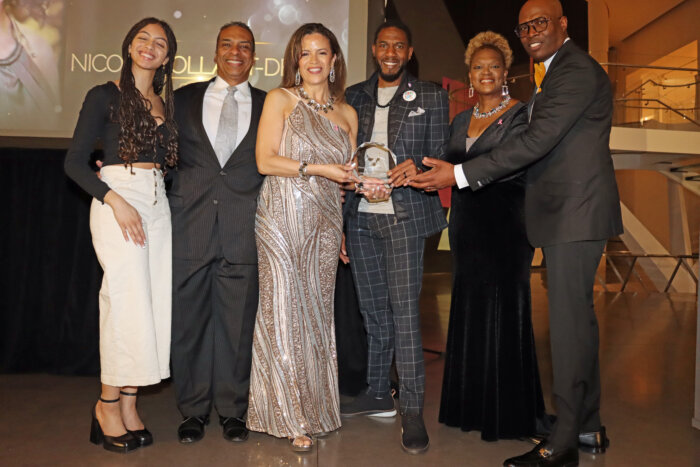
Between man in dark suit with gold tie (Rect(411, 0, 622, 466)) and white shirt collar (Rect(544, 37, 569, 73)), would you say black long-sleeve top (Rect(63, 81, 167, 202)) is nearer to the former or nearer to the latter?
man in dark suit with gold tie (Rect(411, 0, 622, 466))

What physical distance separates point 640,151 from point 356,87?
35.0 feet

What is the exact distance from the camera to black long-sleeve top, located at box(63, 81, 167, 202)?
8.61 ft

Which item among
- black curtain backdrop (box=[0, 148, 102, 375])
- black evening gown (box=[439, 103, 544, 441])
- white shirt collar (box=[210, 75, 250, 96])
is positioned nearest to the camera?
black evening gown (box=[439, 103, 544, 441])

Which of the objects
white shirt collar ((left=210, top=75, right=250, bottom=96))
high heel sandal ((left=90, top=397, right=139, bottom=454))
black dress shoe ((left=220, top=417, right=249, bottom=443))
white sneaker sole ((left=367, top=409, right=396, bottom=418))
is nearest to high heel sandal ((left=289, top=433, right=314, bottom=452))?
black dress shoe ((left=220, top=417, right=249, bottom=443))

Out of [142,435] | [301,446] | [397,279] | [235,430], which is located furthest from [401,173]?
[142,435]

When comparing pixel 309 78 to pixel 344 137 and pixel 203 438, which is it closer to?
pixel 344 137

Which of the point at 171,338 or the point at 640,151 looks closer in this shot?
the point at 171,338

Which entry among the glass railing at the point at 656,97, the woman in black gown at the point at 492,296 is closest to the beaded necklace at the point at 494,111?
the woman in black gown at the point at 492,296

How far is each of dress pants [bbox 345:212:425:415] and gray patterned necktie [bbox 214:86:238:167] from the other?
710 mm

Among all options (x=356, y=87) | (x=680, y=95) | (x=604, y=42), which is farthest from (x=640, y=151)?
(x=356, y=87)

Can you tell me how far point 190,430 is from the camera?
112 inches

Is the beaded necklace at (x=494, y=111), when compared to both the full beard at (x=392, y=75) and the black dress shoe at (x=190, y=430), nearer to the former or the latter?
the full beard at (x=392, y=75)

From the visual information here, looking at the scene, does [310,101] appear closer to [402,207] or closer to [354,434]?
[402,207]

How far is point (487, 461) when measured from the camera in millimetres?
2643
